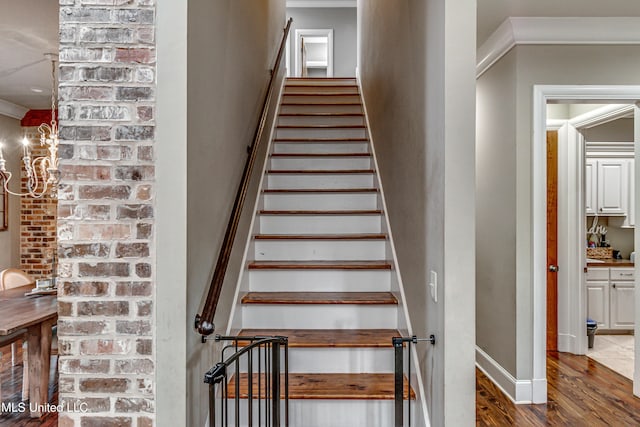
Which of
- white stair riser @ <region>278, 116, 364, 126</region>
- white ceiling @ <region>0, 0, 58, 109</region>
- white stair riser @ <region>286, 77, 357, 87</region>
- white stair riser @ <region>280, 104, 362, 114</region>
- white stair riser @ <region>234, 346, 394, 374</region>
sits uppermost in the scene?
white stair riser @ <region>286, 77, 357, 87</region>

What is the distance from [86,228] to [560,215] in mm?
4144

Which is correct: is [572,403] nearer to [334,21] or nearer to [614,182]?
[614,182]

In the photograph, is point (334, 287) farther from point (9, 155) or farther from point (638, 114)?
point (9, 155)

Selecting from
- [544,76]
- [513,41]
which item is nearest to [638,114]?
[544,76]

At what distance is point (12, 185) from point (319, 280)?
518 centimetres

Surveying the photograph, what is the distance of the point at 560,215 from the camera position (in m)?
3.95

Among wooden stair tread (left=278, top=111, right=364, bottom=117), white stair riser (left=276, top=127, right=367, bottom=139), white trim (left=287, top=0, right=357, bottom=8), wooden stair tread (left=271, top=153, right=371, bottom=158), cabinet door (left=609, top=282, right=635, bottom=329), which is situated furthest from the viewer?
white trim (left=287, top=0, right=357, bottom=8)

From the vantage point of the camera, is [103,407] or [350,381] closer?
[103,407]

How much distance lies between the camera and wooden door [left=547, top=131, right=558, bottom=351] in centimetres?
391

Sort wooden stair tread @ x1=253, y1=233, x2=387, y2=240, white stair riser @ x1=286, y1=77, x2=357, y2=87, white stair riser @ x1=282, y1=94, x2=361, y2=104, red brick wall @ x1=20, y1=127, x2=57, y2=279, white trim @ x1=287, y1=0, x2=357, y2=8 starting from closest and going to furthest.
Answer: wooden stair tread @ x1=253, y1=233, x2=387, y2=240 → white stair riser @ x1=282, y1=94, x2=361, y2=104 → white stair riser @ x1=286, y1=77, x2=357, y2=87 → red brick wall @ x1=20, y1=127, x2=57, y2=279 → white trim @ x1=287, y1=0, x2=357, y2=8

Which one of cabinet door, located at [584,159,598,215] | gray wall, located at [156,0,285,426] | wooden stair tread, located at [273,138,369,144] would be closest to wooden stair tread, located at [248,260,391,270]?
gray wall, located at [156,0,285,426]

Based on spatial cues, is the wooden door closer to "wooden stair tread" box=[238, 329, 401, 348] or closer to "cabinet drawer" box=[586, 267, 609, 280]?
"cabinet drawer" box=[586, 267, 609, 280]

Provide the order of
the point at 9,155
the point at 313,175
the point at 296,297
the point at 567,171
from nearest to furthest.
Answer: the point at 296,297 → the point at 313,175 → the point at 567,171 → the point at 9,155

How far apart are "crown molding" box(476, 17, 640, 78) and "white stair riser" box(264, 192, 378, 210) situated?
1.61 m
